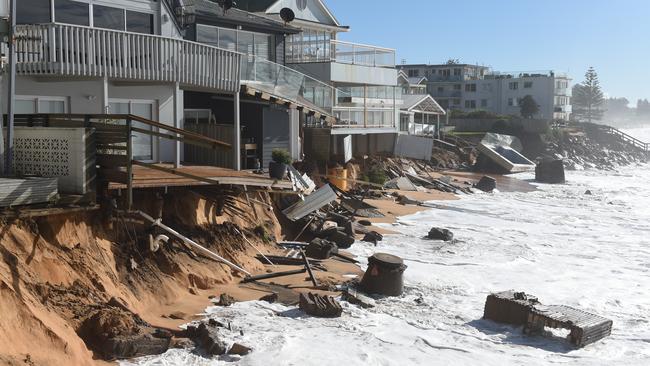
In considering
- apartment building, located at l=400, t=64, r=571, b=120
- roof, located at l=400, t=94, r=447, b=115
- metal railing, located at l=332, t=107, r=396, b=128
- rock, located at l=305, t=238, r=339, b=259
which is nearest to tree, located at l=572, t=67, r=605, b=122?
apartment building, located at l=400, t=64, r=571, b=120

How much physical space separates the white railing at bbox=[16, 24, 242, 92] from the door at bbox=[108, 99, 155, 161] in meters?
1.32

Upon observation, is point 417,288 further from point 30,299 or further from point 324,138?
point 324,138

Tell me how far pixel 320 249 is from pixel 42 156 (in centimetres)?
815

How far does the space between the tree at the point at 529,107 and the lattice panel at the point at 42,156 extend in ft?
274

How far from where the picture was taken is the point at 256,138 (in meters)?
26.1

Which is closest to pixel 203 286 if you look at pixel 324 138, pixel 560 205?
pixel 324 138

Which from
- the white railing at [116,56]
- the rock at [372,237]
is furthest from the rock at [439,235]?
the white railing at [116,56]

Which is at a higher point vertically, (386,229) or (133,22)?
(133,22)

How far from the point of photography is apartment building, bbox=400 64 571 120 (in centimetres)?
9725

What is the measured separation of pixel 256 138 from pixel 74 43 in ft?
→ 28.3

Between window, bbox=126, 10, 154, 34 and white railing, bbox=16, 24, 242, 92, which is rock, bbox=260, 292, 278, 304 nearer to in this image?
white railing, bbox=16, 24, 242, 92

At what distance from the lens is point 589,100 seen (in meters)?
147

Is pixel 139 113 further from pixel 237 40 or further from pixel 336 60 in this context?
pixel 336 60

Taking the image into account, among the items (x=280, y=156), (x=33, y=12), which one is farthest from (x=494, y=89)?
(x=33, y=12)
